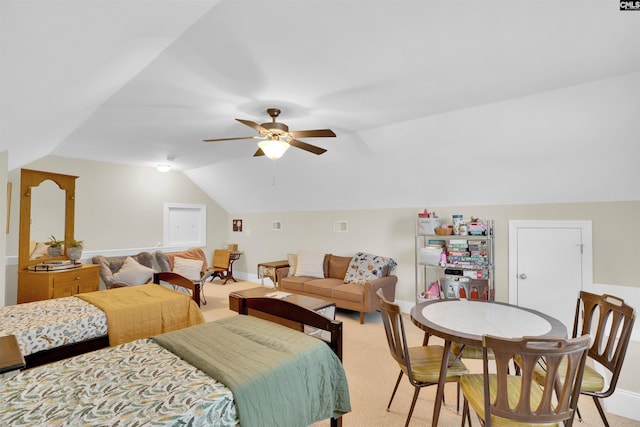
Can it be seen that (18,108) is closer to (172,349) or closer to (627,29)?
(172,349)

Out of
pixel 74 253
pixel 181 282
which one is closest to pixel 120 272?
pixel 74 253

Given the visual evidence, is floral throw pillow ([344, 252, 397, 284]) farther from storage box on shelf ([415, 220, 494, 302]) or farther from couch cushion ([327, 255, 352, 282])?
storage box on shelf ([415, 220, 494, 302])

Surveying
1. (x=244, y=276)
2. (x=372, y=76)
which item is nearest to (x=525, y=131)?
(x=372, y=76)

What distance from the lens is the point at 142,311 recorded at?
2.71 meters

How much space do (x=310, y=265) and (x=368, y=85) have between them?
3.49 m

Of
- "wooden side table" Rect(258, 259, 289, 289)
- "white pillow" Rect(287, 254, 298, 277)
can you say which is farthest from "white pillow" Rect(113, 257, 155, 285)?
"white pillow" Rect(287, 254, 298, 277)

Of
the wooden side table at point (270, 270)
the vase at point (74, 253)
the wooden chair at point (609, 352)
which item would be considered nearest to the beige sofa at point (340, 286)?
the wooden side table at point (270, 270)

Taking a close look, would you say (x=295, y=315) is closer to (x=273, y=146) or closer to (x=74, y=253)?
(x=273, y=146)

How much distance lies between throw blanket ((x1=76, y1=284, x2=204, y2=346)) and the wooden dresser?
1327 millimetres

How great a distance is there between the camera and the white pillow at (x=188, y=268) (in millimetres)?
5473

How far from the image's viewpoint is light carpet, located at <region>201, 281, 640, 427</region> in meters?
2.18

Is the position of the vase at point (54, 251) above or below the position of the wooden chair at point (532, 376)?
above

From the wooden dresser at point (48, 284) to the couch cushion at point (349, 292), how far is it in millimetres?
3528

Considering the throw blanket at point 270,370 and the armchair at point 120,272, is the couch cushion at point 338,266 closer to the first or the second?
the armchair at point 120,272
